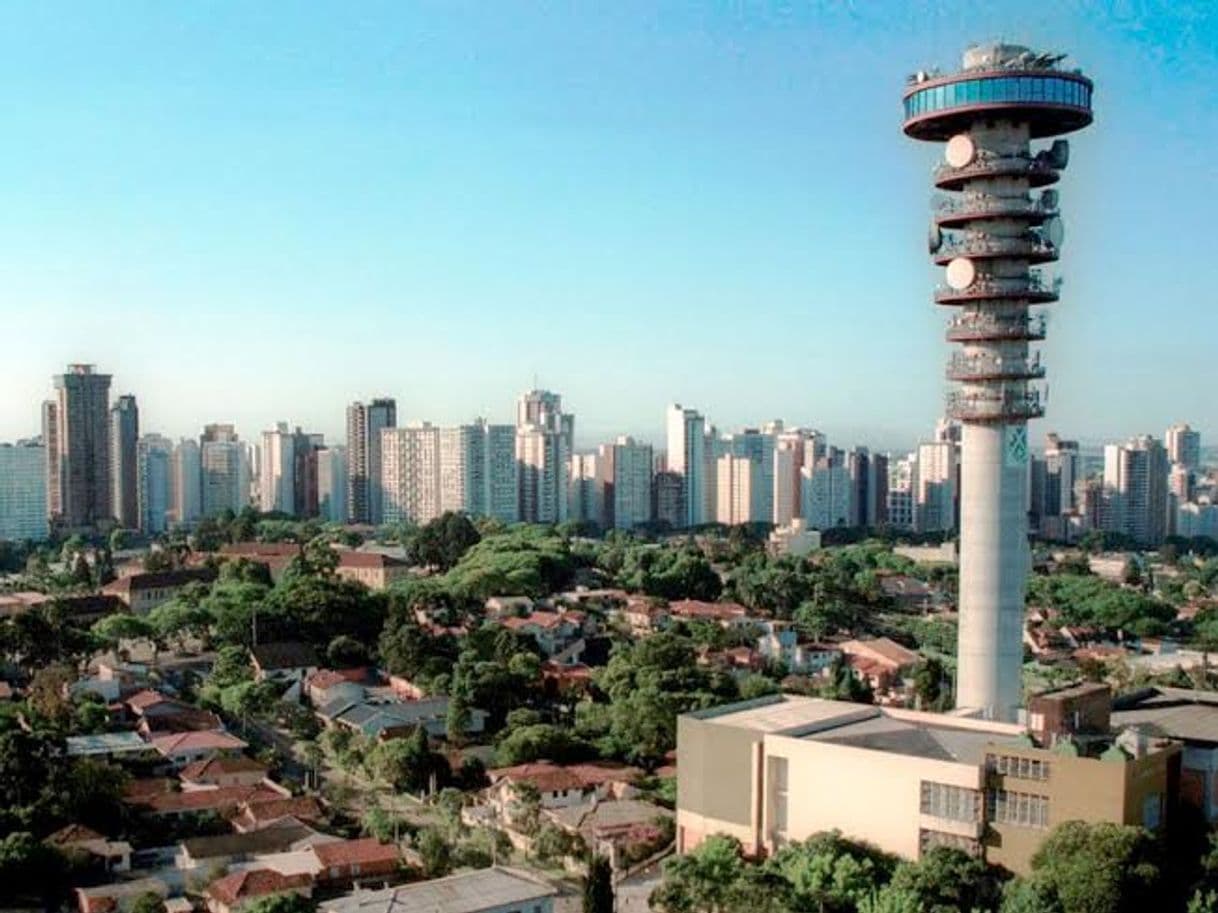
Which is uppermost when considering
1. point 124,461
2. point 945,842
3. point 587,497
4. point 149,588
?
point 124,461

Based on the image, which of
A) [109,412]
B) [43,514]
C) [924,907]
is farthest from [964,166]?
[43,514]

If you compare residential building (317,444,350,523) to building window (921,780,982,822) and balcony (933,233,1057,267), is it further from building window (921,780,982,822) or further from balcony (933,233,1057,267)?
building window (921,780,982,822)

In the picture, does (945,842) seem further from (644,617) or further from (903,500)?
(903,500)

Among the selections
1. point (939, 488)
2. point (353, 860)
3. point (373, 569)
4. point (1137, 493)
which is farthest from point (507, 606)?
point (1137, 493)

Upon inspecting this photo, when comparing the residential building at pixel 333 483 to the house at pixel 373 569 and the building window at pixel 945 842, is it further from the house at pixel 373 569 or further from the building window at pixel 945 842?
the building window at pixel 945 842

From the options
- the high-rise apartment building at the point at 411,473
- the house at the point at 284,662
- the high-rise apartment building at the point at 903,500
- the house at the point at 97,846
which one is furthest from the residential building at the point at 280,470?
the house at the point at 97,846

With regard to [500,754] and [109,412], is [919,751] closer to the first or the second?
[500,754]
